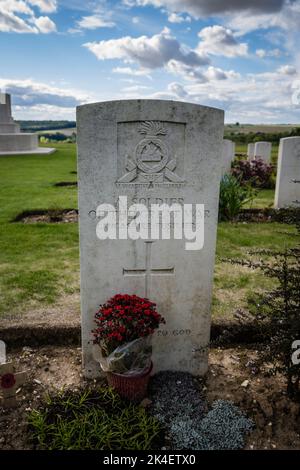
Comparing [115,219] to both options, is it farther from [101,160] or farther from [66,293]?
[66,293]

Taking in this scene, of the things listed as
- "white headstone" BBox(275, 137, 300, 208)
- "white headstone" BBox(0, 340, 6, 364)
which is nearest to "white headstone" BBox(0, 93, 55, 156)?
"white headstone" BBox(275, 137, 300, 208)

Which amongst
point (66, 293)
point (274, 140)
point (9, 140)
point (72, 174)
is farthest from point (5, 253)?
point (274, 140)

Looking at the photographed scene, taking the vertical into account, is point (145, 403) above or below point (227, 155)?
below

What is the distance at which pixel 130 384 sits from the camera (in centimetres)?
301

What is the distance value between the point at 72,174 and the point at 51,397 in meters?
13.0

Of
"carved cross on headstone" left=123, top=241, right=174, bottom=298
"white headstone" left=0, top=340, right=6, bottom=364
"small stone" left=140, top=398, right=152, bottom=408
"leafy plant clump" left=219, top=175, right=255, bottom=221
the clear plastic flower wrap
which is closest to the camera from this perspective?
the clear plastic flower wrap

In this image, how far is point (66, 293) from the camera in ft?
16.2

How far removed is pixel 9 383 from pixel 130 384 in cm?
99

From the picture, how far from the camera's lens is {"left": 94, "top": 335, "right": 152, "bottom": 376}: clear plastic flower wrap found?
295 centimetres

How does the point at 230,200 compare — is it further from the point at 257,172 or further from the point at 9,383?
the point at 9,383

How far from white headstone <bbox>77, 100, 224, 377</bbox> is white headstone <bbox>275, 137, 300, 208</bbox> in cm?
711

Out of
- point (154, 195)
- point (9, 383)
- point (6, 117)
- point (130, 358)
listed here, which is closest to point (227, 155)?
point (154, 195)

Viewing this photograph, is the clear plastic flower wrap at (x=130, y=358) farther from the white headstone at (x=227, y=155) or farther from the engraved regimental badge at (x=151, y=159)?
the white headstone at (x=227, y=155)

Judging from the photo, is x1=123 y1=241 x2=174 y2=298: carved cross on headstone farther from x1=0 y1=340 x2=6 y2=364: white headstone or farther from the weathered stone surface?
the weathered stone surface
